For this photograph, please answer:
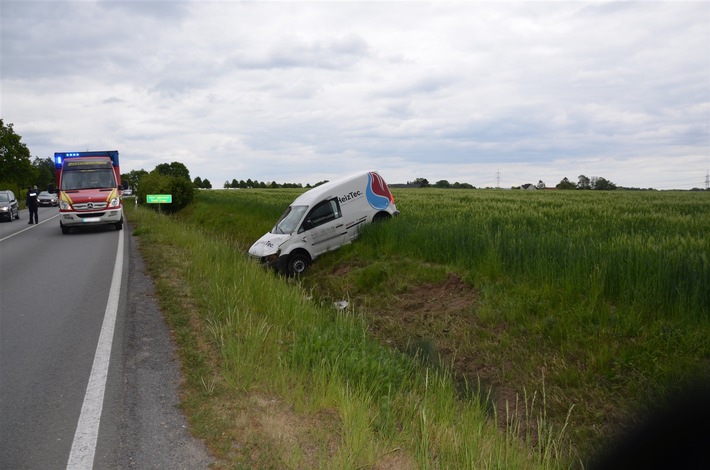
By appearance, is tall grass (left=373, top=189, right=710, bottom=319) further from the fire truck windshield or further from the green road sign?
the green road sign

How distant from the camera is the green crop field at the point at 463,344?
179 inches

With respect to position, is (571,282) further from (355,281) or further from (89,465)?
(89,465)

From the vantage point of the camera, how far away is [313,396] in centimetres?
497

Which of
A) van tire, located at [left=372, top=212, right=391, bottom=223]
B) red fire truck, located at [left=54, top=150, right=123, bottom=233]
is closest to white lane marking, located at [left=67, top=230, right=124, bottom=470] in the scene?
van tire, located at [left=372, top=212, right=391, bottom=223]

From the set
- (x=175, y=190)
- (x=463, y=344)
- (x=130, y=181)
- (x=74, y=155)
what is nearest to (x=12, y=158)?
(x=175, y=190)

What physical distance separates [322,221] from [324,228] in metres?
0.21

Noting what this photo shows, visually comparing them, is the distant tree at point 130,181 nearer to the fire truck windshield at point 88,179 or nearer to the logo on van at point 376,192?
the fire truck windshield at point 88,179

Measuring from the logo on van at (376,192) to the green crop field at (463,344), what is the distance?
3.39m

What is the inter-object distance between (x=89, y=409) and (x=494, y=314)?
6288 mm

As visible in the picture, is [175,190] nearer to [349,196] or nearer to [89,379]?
[349,196]

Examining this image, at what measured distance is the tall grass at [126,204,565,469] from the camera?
13.5 ft

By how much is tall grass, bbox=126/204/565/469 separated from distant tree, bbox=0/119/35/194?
60.3m

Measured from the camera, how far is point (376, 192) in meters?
17.1

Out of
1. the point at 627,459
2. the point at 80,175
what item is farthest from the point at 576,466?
the point at 80,175
